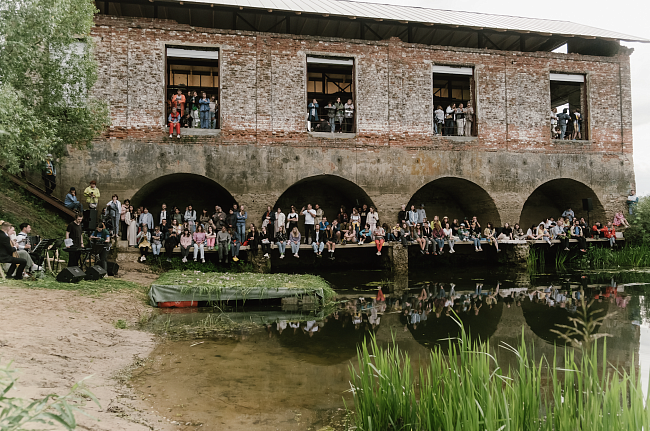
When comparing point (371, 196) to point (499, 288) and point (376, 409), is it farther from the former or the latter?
point (376, 409)

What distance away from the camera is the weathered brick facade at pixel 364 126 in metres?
15.0

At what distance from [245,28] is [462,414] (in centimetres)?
1847

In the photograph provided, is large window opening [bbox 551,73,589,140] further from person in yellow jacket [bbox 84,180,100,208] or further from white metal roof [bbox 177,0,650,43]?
person in yellow jacket [bbox 84,180,100,208]

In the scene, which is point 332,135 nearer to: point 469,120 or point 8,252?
point 469,120

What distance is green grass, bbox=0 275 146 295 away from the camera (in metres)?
8.29

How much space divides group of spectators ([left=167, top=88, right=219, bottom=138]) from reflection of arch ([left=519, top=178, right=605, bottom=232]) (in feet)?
47.6

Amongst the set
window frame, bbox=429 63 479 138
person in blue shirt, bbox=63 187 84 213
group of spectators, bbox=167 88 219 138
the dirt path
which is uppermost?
window frame, bbox=429 63 479 138

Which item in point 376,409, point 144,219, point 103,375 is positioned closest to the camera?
point 376,409

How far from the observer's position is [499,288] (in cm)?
1233

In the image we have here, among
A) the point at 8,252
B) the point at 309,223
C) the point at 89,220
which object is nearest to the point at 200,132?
the point at 89,220

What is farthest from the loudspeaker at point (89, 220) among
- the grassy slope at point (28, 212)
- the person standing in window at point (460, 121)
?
the person standing in window at point (460, 121)

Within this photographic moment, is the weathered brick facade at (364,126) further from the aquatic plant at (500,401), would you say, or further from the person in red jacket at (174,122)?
the aquatic plant at (500,401)

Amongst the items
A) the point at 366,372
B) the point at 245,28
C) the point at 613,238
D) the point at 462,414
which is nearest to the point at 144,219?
the point at 245,28

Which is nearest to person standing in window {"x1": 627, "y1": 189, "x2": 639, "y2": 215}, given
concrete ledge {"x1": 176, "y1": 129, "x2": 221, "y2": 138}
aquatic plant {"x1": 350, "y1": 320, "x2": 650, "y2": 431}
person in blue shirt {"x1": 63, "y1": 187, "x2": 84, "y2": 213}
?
concrete ledge {"x1": 176, "y1": 129, "x2": 221, "y2": 138}
